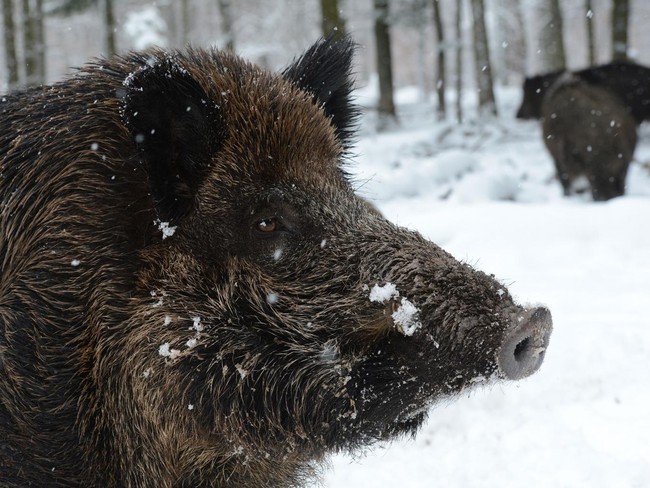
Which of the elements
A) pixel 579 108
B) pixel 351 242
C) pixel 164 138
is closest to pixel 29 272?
pixel 164 138

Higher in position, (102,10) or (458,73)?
(102,10)

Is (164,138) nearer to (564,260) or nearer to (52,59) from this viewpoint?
(564,260)

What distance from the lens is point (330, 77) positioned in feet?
11.6

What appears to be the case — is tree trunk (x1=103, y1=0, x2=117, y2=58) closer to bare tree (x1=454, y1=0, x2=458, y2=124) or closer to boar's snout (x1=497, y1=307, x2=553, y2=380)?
bare tree (x1=454, y1=0, x2=458, y2=124)

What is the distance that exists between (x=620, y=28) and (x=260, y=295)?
1714 cm

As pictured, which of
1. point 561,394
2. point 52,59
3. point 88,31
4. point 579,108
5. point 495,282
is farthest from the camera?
point 52,59

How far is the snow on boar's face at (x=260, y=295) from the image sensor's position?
101 inches

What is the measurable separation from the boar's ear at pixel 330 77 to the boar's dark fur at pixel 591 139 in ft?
36.6

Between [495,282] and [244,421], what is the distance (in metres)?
1.06

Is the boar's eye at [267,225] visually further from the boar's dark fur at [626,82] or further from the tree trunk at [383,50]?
the tree trunk at [383,50]

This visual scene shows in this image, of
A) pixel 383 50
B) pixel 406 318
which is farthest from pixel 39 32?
pixel 406 318

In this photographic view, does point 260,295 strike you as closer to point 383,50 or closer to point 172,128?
point 172,128

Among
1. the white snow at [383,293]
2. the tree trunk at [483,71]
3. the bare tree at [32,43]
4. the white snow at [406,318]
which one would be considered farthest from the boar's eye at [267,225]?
the tree trunk at [483,71]

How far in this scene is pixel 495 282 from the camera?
2.49m
